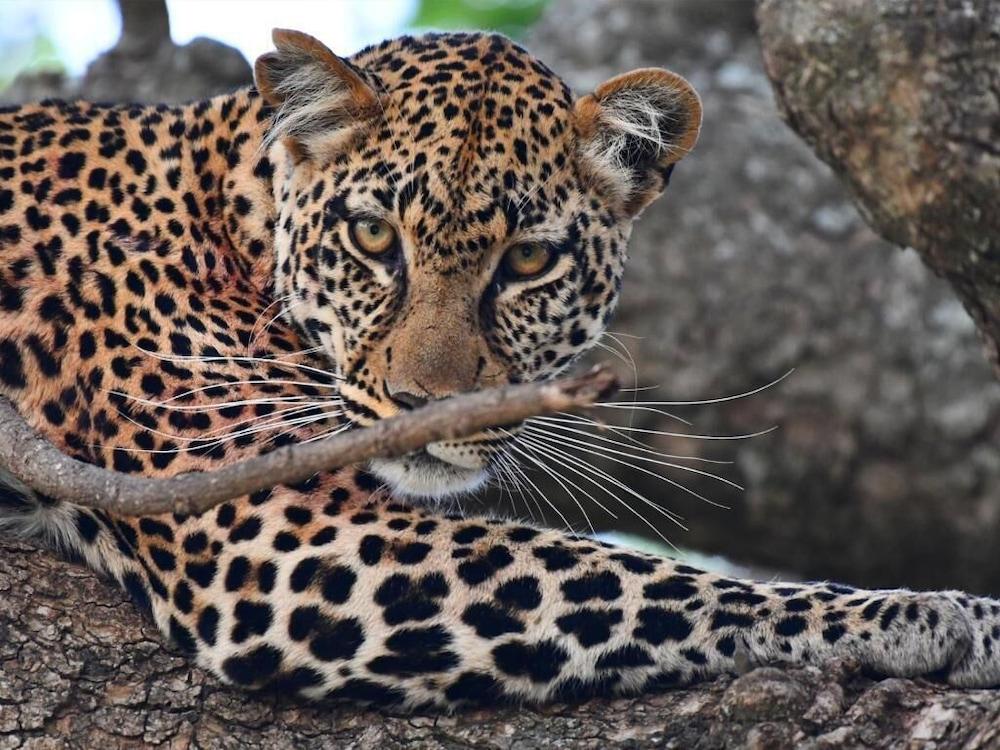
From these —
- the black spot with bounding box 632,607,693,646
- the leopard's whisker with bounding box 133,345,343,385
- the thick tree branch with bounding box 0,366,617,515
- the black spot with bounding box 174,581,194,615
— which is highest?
the thick tree branch with bounding box 0,366,617,515

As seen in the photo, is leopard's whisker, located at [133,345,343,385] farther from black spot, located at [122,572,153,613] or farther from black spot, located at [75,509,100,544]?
black spot, located at [122,572,153,613]

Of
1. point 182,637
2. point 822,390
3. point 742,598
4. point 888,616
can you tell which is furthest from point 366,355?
point 822,390

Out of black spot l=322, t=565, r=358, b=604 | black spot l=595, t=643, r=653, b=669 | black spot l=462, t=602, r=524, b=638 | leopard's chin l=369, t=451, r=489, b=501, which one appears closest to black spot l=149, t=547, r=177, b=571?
black spot l=322, t=565, r=358, b=604

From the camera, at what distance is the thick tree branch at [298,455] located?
328 centimetres

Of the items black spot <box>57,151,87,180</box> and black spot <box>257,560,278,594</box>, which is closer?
black spot <box>257,560,278,594</box>

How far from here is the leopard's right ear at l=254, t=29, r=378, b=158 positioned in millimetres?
5984

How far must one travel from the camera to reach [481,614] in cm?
536

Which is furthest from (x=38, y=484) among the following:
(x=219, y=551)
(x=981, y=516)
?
(x=981, y=516)

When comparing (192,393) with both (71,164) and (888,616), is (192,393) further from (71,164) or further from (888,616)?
(888,616)

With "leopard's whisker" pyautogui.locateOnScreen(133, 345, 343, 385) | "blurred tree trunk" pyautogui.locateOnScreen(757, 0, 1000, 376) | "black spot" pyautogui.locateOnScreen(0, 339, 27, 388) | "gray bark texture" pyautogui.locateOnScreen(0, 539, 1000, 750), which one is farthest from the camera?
"black spot" pyautogui.locateOnScreen(0, 339, 27, 388)

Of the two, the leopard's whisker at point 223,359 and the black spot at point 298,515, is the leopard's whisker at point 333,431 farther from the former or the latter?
the black spot at point 298,515

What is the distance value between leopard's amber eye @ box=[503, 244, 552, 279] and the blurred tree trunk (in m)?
1.09

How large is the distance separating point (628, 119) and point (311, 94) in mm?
1293

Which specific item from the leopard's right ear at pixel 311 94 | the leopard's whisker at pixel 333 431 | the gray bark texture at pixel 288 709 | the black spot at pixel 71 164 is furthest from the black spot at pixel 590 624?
the black spot at pixel 71 164
